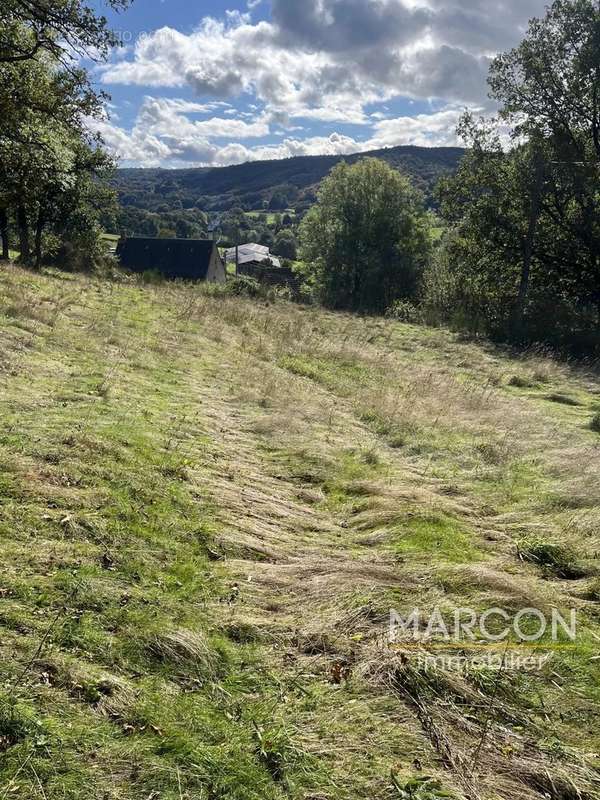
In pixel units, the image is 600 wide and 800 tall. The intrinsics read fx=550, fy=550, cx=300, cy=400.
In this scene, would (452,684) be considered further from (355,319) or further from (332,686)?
(355,319)

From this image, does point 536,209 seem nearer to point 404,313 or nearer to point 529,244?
point 529,244

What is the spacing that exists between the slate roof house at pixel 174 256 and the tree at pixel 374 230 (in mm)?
22063

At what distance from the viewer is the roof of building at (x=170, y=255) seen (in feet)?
196

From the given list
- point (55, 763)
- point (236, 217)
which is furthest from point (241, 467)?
point (236, 217)

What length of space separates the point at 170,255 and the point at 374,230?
2999cm

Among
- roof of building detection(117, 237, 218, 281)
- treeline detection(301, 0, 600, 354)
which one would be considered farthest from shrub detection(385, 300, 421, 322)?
roof of building detection(117, 237, 218, 281)

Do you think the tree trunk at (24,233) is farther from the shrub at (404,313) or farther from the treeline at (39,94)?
the shrub at (404,313)

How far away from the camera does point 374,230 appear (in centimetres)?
3956

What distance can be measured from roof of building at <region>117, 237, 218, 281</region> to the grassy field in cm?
5160

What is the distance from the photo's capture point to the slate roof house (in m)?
59.6

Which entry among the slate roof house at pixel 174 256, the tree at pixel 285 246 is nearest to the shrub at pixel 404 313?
the slate roof house at pixel 174 256

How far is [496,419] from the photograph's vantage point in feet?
33.8

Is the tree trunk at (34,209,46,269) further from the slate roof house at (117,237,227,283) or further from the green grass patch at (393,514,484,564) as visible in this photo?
the slate roof house at (117,237,227,283)

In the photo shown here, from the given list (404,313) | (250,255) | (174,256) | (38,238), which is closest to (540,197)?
(404,313)
